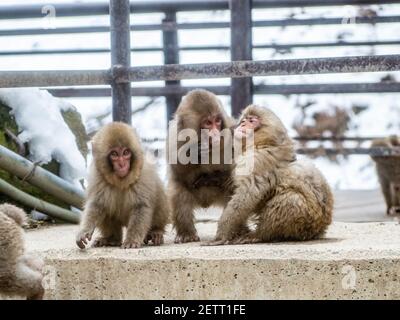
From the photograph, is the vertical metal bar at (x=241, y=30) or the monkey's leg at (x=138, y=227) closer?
the monkey's leg at (x=138, y=227)

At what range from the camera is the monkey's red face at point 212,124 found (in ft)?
14.6

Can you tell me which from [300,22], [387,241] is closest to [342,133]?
[300,22]

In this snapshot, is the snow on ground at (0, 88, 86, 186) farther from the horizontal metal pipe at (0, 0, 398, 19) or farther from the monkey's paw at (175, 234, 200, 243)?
the monkey's paw at (175, 234, 200, 243)

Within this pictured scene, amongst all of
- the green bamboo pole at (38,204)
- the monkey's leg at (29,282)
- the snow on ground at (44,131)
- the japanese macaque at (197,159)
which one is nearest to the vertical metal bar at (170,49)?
the snow on ground at (44,131)

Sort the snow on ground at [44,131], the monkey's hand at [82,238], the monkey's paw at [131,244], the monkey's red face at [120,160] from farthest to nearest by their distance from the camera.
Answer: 1. the snow on ground at [44,131]
2. the monkey's red face at [120,160]
3. the monkey's paw at [131,244]
4. the monkey's hand at [82,238]

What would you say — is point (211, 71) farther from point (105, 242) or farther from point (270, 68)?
point (105, 242)

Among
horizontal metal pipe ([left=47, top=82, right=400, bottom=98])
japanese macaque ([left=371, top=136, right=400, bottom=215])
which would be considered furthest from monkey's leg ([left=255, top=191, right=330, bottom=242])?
japanese macaque ([left=371, top=136, right=400, bottom=215])

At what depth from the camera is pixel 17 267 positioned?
12.4 feet

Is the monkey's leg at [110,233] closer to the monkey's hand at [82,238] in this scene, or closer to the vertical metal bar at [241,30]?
the monkey's hand at [82,238]

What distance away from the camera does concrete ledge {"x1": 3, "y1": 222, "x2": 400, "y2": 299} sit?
3521 millimetres

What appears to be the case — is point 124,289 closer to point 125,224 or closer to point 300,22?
point 125,224

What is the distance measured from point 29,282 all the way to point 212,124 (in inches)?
49.7

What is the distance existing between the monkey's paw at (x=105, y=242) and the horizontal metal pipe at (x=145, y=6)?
7.16 feet

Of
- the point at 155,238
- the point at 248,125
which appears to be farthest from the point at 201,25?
the point at 155,238
